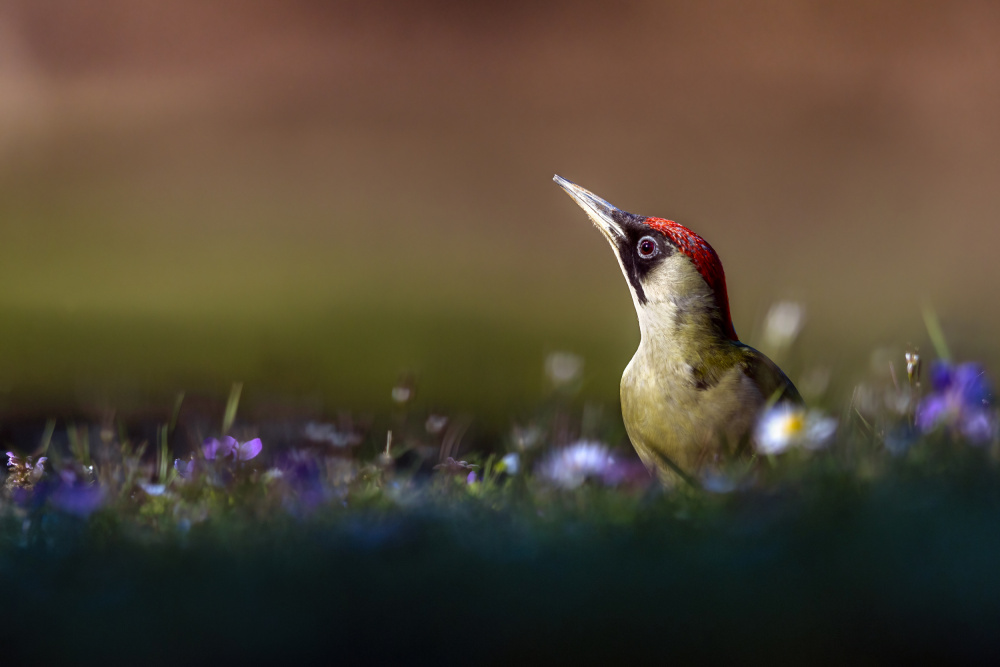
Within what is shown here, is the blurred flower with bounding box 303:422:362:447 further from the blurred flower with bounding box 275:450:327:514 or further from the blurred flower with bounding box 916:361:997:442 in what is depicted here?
the blurred flower with bounding box 916:361:997:442

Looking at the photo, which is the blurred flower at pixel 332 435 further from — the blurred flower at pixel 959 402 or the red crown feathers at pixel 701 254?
the blurred flower at pixel 959 402

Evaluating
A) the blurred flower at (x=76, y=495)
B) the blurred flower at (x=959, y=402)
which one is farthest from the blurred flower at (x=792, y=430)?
the blurred flower at (x=76, y=495)

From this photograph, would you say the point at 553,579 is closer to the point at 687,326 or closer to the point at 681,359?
the point at 681,359

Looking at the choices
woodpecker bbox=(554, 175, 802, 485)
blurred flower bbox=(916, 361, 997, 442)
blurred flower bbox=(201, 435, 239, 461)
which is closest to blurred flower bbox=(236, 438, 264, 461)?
blurred flower bbox=(201, 435, 239, 461)

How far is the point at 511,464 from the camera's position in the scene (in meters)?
2.43

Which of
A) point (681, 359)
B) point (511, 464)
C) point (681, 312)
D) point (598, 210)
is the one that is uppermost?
point (598, 210)

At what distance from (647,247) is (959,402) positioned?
3.36ft

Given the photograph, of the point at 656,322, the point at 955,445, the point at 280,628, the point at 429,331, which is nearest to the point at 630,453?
the point at 656,322

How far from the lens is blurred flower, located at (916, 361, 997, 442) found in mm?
2023

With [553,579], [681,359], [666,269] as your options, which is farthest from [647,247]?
[553,579]

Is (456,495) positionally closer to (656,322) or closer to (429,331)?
(656,322)

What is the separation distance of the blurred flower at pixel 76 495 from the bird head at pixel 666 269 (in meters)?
1.61

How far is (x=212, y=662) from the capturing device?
1.34 metres

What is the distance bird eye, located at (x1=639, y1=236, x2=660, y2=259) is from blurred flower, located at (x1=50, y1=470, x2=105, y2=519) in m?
1.68
